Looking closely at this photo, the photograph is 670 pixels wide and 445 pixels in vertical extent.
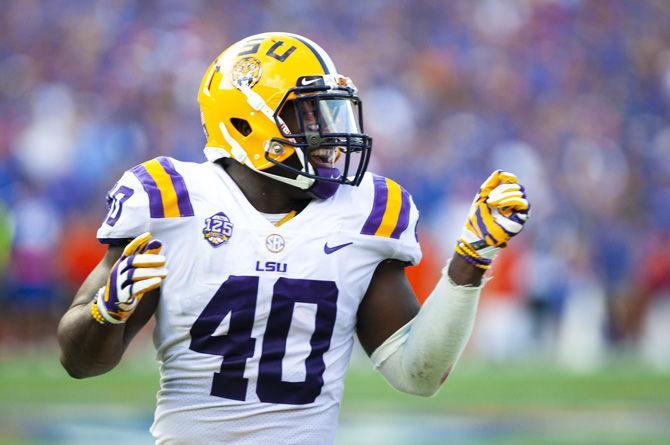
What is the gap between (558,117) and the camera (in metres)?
13.5

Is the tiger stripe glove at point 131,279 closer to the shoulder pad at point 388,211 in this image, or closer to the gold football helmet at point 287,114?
the gold football helmet at point 287,114

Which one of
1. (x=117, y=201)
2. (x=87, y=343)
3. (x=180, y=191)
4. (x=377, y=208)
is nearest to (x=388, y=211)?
(x=377, y=208)

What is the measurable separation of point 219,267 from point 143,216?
22 centimetres

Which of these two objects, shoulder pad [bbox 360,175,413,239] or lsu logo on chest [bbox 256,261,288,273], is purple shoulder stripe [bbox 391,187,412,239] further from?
lsu logo on chest [bbox 256,261,288,273]

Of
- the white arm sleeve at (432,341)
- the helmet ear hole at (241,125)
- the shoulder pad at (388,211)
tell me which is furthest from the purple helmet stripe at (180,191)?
the white arm sleeve at (432,341)

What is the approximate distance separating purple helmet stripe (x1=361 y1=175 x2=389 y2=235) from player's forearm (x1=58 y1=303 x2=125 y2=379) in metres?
0.65

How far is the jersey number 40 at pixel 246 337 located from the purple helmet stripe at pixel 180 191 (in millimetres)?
195

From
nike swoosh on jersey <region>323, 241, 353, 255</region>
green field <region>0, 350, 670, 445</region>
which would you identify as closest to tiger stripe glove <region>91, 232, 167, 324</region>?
nike swoosh on jersey <region>323, 241, 353, 255</region>

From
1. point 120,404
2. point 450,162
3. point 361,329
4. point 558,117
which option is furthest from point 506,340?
point 361,329

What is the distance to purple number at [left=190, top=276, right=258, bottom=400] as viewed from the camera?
280 cm

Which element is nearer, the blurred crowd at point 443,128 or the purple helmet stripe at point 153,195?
the purple helmet stripe at point 153,195

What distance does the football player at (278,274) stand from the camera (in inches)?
109

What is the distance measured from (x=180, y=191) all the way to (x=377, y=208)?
50 centimetres

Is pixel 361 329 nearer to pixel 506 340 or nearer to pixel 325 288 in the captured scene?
pixel 325 288
